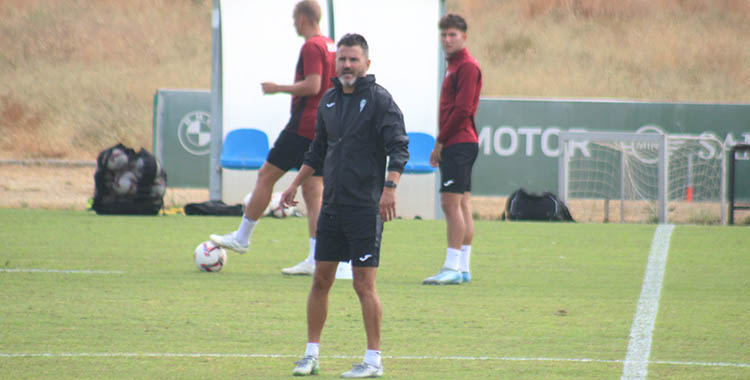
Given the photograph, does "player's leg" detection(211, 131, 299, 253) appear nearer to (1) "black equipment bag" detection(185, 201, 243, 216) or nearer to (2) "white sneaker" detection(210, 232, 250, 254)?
(2) "white sneaker" detection(210, 232, 250, 254)

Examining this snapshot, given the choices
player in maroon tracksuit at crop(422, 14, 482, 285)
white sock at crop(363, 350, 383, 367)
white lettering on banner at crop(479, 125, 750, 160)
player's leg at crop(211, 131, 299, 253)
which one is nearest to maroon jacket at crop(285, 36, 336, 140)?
player's leg at crop(211, 131, 299, 253)

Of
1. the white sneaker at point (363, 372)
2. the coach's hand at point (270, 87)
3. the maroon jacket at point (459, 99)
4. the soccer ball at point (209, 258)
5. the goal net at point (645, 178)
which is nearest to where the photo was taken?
the white sneaker at point (363, 372)

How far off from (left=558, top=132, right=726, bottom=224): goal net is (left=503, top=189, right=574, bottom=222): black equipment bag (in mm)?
1126

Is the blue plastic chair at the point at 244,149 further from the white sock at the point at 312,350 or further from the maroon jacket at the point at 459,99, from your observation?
the white sock at the point at 312,350

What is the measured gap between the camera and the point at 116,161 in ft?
53.0

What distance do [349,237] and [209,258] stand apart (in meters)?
4.21

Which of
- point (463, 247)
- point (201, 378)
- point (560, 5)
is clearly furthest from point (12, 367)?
point (560, 5)

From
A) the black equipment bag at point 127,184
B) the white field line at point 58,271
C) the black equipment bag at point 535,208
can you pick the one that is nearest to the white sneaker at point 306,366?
the white field line at point 58,271

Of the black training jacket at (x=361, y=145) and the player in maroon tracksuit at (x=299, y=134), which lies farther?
the player in maroon tracksuit at (x=299, y=134)

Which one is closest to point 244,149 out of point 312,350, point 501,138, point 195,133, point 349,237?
point 195,133

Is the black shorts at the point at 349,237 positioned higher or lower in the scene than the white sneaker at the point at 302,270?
higher

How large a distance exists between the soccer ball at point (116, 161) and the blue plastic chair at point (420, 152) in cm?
397

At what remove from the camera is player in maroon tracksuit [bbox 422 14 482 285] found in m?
9.48

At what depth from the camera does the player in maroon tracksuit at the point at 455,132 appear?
9.48 m
